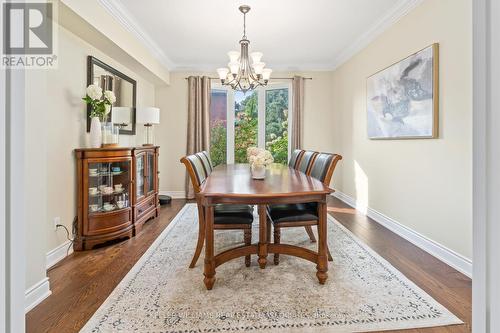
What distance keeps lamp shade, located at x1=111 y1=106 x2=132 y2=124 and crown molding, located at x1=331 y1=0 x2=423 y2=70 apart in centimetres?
352

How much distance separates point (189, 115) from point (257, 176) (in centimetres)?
321

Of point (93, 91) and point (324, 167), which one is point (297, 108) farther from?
point (93, 91)

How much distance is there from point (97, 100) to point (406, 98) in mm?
3331

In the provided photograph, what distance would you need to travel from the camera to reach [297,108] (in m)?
5.34

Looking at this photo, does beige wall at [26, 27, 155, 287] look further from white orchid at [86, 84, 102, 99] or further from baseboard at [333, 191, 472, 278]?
baseboard at [333, 191, 472, 278]

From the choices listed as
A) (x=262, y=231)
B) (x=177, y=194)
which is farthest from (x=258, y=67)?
(x=177, y=194)

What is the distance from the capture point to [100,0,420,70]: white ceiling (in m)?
3.05

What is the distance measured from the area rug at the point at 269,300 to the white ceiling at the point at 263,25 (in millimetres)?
2692

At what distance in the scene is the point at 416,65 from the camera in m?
2.84

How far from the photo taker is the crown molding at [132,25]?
2.90 m

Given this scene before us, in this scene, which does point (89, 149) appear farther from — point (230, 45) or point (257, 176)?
point (230, 45)

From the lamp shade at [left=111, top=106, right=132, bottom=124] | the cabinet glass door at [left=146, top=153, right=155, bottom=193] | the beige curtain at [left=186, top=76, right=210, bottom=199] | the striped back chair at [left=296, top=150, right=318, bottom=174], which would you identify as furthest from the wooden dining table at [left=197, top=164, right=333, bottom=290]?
the beige curtain at [left=186, top=76, right=210, bottom=199]

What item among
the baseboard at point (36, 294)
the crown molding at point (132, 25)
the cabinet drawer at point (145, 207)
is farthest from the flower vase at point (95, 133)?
the baseboard at point (36, 294)

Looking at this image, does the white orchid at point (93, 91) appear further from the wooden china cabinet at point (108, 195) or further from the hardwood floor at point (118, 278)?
the hardwood floor at point (118, 278)
